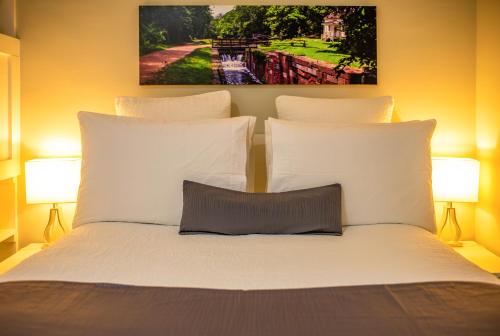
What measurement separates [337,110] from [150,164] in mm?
1049

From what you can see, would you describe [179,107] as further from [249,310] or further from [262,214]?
[249,310]

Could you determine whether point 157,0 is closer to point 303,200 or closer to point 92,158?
point 92,158

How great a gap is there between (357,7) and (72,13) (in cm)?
170

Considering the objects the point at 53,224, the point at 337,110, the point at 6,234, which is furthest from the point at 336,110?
the point at 6,234

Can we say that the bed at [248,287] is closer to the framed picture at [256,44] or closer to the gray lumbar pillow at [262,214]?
the gray lumbar pillow at [262,214]

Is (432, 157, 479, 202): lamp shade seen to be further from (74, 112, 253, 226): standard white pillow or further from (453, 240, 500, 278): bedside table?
(74, 112, 253, 226): standard white pillow

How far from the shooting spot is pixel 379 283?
1.53 m

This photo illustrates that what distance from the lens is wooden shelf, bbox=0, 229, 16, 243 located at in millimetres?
2783

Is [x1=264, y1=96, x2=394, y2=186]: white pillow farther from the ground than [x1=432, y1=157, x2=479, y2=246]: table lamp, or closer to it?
farther from the ground

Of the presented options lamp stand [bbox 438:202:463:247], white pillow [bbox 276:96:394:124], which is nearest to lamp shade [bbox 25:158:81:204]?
white pillow [bbox 276:96:394:124]

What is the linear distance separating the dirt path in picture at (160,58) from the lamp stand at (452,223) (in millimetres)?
1725

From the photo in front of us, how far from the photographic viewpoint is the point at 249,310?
1.30 m

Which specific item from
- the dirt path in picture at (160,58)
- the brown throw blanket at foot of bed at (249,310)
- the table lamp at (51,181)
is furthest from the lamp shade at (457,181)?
the table lamp at (51,181)

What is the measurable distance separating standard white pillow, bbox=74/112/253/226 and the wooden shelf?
2.20 ft
